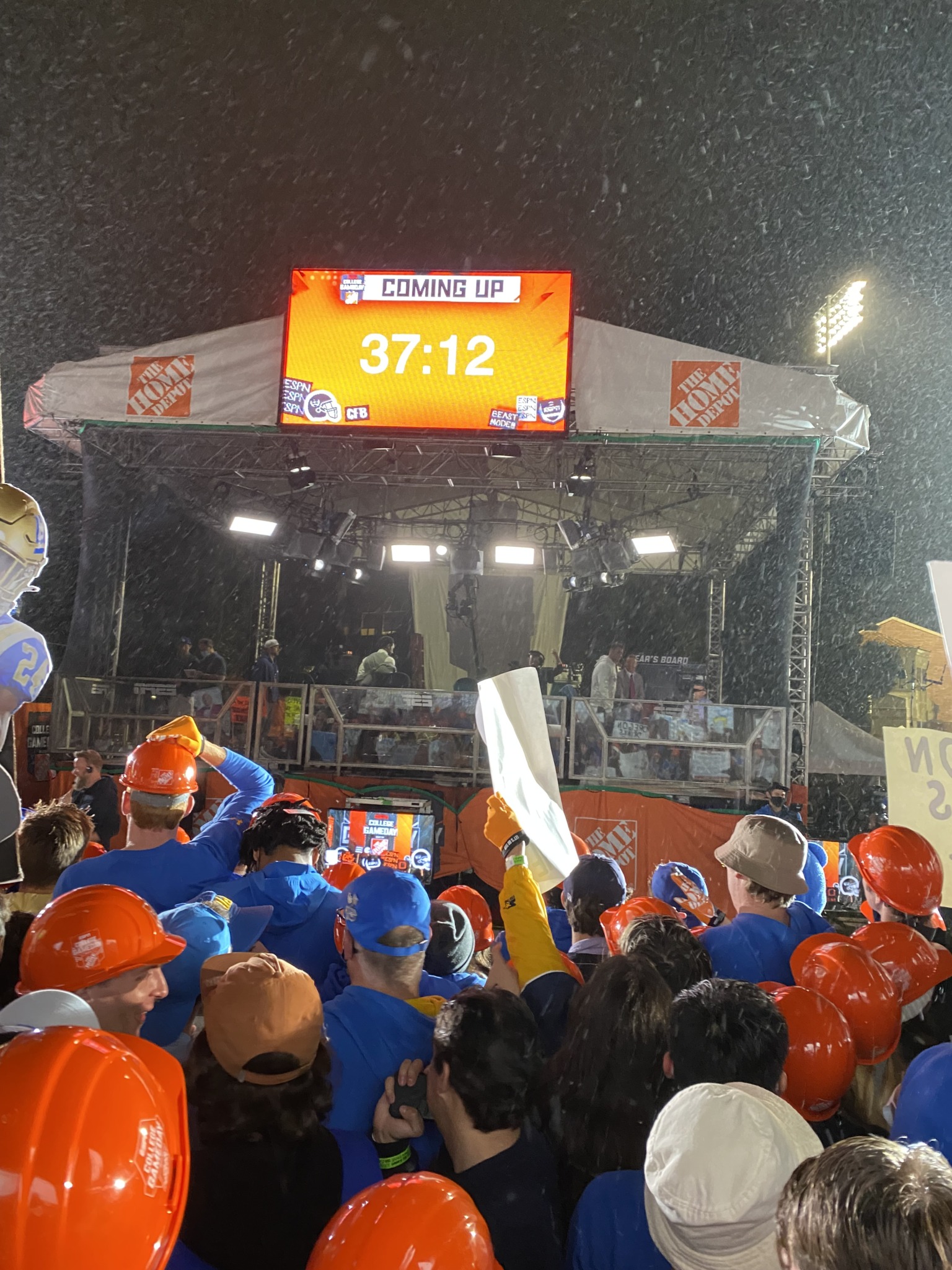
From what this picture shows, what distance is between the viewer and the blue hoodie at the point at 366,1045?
206 centimetres

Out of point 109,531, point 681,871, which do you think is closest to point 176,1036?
point 681,871

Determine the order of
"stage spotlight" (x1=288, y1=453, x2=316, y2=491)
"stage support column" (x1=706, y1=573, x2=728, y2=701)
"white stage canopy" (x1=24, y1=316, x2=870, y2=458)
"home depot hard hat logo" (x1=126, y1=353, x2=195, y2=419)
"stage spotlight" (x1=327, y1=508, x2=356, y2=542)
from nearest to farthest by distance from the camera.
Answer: "white stage canopy" (x1=24, y1=316, x2=870, y2=458), "home depot hard hat logo" (x1=126, y1=353, x2=195, y2=419), "stage spotlight" (x1=288, y1=453, x2=316, y2=491), "stage spotlight" (x1=327, y1=508, x2=356, y2=542), "stage support column" (x1=706, y1=573, x2=728, y2=701)

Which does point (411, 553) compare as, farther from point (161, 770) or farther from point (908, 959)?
point (908, 959)

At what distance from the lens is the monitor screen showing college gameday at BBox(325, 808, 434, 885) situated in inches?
385

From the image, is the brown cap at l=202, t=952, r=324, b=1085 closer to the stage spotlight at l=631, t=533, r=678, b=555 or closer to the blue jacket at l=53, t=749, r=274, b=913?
the blue jacket at l=53, t=749, r=274, b=913

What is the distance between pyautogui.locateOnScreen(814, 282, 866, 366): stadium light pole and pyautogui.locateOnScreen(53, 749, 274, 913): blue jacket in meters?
13.8

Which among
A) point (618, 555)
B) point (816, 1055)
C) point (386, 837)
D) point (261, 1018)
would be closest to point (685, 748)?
point (386, 837)

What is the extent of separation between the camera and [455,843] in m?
10.2

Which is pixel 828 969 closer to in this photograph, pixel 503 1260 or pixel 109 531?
pixel 503 1260

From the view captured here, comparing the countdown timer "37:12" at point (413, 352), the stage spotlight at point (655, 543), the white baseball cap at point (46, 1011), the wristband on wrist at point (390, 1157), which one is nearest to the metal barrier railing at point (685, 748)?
the stage spotlight at point (655, 543)

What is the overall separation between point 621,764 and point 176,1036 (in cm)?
820

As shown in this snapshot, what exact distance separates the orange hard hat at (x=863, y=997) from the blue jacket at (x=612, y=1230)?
106cm

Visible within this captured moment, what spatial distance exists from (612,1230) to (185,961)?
1.39m

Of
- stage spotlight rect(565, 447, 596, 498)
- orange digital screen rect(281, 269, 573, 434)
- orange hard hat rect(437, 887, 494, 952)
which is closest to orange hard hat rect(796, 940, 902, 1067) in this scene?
orange hard hat rect(437, 887, 494, 952)
